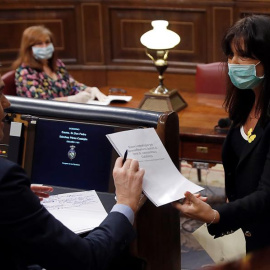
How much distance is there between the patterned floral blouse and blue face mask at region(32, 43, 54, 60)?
114 mm

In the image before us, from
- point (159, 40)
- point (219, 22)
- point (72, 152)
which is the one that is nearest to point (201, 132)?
point (159, 40)

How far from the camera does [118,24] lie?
646 centimetres

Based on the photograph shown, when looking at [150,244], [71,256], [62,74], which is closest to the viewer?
[71,256]

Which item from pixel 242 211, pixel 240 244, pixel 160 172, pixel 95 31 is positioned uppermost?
pixel 95 31

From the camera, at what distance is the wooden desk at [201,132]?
3.60m

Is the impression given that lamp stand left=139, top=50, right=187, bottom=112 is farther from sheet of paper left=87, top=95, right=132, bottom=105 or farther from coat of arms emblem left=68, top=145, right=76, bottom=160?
coat of arms emblem left=68, top=145, right=76, bottom=160

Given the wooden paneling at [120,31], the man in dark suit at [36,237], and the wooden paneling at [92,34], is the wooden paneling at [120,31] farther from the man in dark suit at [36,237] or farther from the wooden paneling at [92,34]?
the man in dark suit at [36,237]

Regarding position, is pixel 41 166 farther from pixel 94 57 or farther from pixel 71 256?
pixel 94 57

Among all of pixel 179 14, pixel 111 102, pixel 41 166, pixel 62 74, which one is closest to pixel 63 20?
pixel 179 14

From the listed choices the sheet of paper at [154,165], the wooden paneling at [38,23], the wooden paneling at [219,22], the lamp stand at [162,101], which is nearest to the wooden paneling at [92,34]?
the wooden paneling at [38,23]

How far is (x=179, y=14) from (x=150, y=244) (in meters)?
4.09

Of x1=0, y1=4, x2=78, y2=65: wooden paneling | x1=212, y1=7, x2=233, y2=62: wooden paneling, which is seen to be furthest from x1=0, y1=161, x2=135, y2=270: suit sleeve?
x1=0, y1=4, x2=78, y2=65: wooden paneling

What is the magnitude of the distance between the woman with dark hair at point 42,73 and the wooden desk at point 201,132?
74 centimetres

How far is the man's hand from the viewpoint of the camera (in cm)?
186
